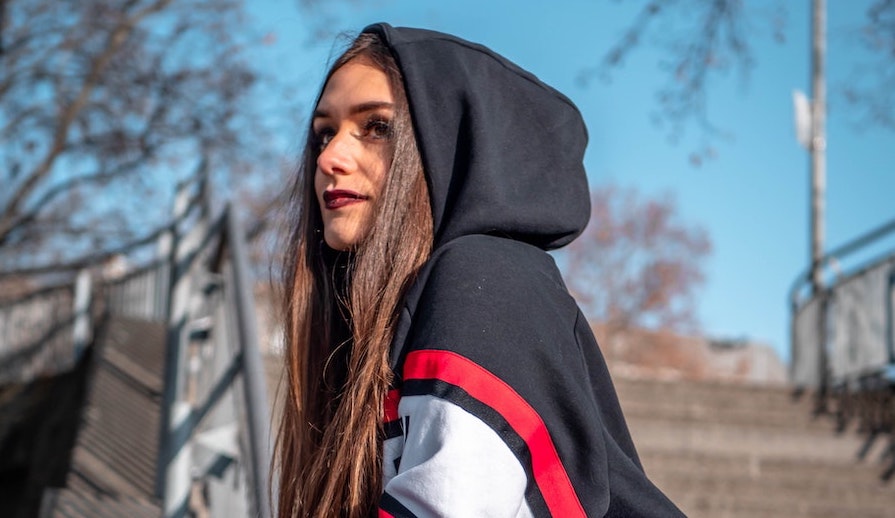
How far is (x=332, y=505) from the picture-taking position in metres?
1.50

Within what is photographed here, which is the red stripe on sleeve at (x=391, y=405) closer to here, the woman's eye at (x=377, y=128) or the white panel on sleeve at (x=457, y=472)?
the white panel on sleeve at (x=457, y=472)

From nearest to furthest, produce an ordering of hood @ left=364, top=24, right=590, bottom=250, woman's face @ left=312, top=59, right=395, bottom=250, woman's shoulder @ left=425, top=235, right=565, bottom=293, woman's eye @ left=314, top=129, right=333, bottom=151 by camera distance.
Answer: woman's shoulder @ left=425, top=235, right=565, bottom=293 < hood @ left=364, top=24, right=590, bottom=250 < woman's face @ left=312, top=59, right=395, bottom=250 < woman's eye @ left=314, top=129, right=333, bottom=151

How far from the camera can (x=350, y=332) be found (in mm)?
1726

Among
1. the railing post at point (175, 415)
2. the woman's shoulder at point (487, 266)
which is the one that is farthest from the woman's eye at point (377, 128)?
the railing post at point (175, 415)

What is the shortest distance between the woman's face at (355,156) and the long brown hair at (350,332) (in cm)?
2

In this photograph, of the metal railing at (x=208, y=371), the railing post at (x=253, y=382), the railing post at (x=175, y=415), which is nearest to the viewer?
the railing post at (x=253, y=382)

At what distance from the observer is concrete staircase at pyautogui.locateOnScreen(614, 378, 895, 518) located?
6.99 meters

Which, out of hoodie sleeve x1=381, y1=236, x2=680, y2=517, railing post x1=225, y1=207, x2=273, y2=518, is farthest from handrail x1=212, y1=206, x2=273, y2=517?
hoodie sleeve x1=381, y1=236, x2=680, y2=517

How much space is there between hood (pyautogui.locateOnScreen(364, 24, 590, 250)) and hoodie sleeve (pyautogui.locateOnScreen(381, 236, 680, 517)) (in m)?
0.07

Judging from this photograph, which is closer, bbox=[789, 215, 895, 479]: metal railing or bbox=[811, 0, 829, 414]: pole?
bbox=[789, 215, 895, 479]: metal railing

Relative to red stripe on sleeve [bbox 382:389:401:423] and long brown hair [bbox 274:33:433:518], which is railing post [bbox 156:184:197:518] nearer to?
long brown hair [bbox 274:33:433:518]

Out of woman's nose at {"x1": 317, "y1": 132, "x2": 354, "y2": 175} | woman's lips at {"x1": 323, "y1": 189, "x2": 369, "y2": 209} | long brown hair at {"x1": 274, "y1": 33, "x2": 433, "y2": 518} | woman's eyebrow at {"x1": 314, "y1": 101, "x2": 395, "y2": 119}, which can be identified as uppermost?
woman's eyebrow at {"x1": 314, "y1": 101, "x2": 395, "y2": 119}

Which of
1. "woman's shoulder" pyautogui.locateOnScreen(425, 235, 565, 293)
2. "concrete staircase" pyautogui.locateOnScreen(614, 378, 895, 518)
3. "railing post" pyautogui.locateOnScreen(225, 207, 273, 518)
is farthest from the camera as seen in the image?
"concrete staircase" pyautogui.locateOnScreen(614, 378, 895, 518)

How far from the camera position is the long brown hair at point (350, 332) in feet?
4.87
